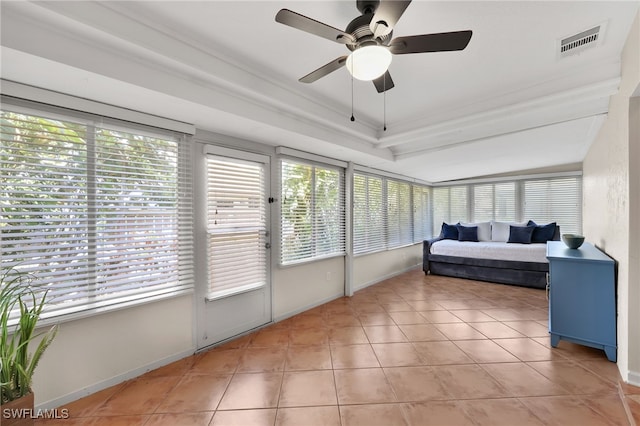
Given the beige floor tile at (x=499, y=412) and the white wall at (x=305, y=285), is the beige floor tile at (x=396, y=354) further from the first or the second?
the white wall at (x=305, y=285)

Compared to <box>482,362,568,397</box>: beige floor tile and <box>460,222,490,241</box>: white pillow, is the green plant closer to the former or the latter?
<box>482,362,568,397</box>: beige floor tile

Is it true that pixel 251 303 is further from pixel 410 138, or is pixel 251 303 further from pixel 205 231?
pixel 410 138

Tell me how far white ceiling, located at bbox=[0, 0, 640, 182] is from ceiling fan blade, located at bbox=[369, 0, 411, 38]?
0.36 m

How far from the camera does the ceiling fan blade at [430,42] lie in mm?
1326

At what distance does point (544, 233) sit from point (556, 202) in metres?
0.99

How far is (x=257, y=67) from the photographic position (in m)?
2.14

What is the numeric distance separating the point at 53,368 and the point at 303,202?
107 inches

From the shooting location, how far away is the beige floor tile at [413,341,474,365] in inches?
92.9

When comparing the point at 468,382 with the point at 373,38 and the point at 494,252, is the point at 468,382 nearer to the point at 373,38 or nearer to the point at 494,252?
the point at 373,38

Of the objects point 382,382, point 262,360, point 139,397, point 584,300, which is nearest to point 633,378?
point 584,300

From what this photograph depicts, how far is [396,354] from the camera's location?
2.49 metres

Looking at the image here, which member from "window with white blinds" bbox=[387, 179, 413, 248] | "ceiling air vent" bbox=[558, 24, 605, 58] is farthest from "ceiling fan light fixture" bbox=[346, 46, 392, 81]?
"window with white blinds" bbox=[387, 179, 413, 248]

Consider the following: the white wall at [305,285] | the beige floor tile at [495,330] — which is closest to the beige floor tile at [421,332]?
the beige floor tile at [495,330]

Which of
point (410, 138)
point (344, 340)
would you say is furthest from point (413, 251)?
point (344, 340)
